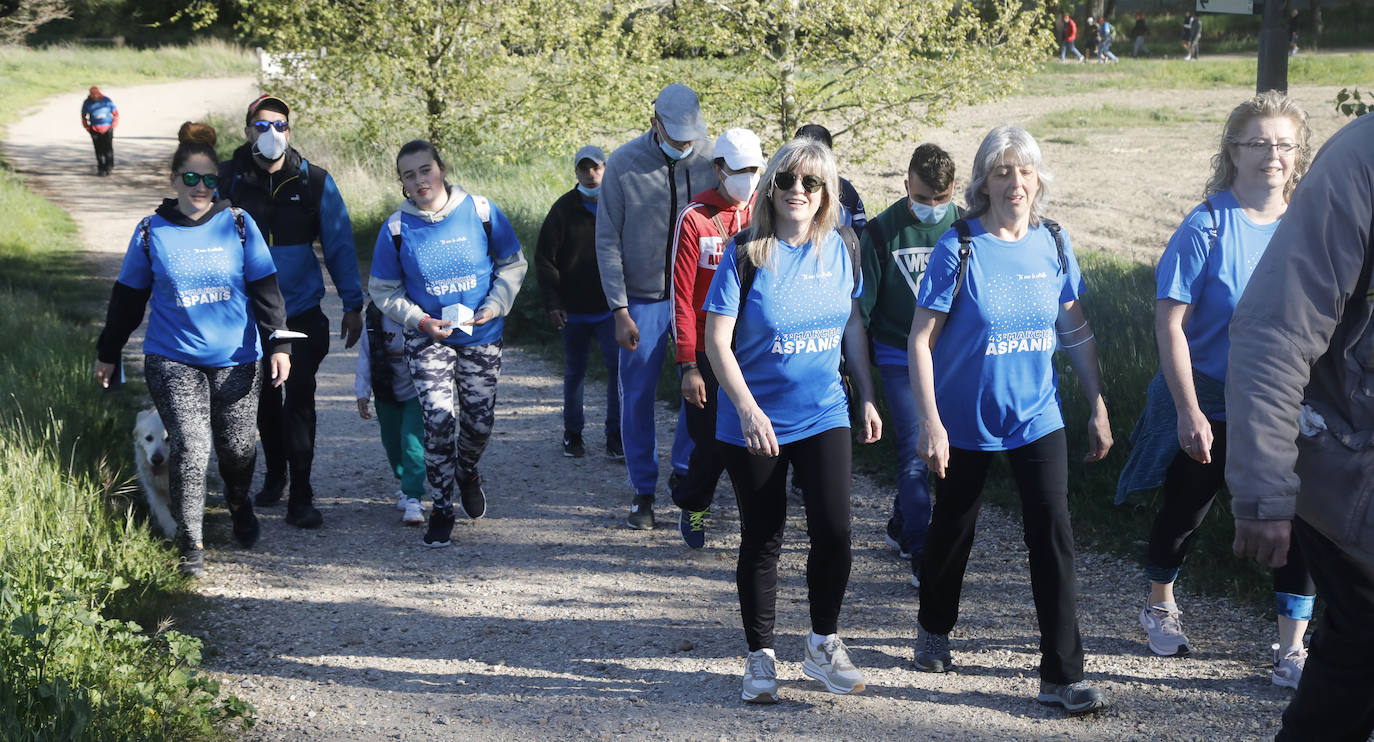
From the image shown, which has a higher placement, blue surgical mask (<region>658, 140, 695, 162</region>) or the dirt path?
blue surgical mask (<region>658, 140, 695, 162</region>)

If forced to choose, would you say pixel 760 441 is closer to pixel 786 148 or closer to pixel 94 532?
pixel 786 148

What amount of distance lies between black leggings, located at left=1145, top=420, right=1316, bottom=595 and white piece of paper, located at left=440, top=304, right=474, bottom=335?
3.08m

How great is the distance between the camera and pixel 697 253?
522 cm

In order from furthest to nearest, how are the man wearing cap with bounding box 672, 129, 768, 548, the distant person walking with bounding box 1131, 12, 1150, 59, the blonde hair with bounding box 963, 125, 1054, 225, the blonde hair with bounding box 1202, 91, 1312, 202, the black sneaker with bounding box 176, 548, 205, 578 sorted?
the distant person walking with bounding box 1131, 12, 1150, 59 → the black sneaker with bounding box 176, 548, 205, 578 → the man wearing cap with bounding box 672, 129, 768, 548 → the blonde hair with bounding box 1202, 91, 1312, 202 → the blonde hair with bounding box 963, 125, 1054, 225

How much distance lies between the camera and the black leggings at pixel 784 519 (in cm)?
423

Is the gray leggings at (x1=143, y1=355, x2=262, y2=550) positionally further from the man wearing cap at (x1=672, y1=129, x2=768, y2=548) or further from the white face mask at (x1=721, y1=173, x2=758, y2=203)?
the white face mask at (x1=721, y1=173, x2=758, y2=203)

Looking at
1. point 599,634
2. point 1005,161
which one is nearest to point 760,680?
point 599,634

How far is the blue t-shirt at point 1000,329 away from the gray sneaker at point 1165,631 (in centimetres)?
97

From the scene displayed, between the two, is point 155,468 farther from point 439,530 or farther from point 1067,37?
point 1067,37

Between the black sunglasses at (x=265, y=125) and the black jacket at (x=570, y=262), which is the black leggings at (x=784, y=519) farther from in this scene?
the black jacket at (x=570, y=262)

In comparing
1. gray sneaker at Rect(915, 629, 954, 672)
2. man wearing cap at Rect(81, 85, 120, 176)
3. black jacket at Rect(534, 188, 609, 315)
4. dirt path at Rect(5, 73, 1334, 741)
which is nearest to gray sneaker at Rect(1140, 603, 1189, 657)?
dirt path at Rect(5, 73, 1334, 741)

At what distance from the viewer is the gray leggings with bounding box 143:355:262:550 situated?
5.57 m

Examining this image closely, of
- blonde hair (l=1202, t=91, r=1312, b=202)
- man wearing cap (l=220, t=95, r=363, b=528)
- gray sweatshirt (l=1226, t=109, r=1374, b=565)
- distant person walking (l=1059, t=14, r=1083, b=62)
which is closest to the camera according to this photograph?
gray sweatshirt (l=1226, t=109, r=1374, b=565)

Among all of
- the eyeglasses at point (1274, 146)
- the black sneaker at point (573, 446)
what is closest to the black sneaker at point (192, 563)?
the black sneaker at point (573, 446)
